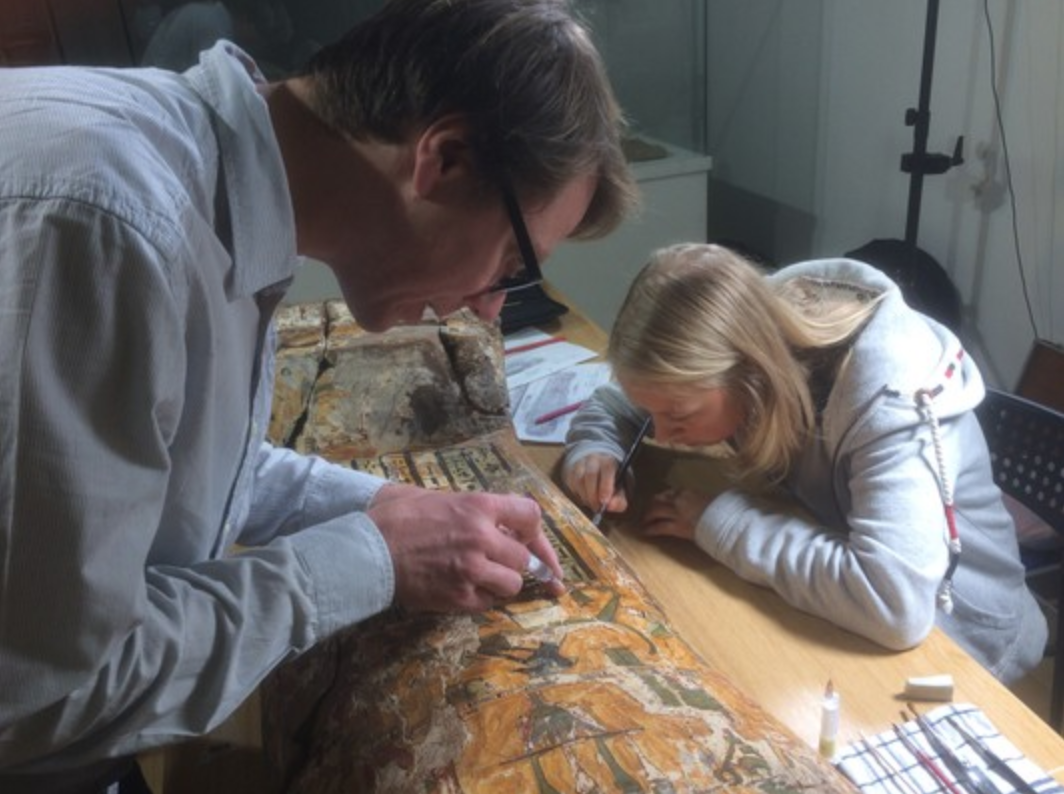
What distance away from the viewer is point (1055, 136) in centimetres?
227

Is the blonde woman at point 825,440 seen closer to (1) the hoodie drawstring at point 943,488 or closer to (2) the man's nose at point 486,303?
(1) the hoodie drawstring at point 943,488

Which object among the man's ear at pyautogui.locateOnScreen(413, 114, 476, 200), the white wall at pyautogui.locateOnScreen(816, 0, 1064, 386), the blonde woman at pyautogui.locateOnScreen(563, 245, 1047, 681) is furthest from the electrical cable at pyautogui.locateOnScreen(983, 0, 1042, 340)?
the man's ear at pyautogui.locateOnScreen(413, 114, 476, 200)

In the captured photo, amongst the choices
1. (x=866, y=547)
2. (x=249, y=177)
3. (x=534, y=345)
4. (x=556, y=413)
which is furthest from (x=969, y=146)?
(x=249, y=177)

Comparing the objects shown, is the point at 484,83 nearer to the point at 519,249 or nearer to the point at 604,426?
the point at 519,249

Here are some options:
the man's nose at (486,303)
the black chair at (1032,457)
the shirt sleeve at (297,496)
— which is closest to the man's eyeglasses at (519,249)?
the man's nose at (486,303)

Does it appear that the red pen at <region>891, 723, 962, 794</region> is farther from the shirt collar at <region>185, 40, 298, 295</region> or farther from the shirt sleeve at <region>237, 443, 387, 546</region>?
the shirt collar at <region>185, 40, 298, 295</region>

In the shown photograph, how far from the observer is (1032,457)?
4.50 feet

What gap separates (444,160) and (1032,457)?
3.56 feet

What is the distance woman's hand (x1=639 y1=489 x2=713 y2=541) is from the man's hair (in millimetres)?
632

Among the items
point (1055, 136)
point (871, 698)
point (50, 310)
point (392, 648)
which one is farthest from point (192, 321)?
point (1055, 136)

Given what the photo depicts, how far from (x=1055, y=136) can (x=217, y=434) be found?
226cm

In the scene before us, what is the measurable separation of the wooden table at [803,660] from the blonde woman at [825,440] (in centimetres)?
3

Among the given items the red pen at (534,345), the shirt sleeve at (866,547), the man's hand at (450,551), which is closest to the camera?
the man's hand at (450,551)

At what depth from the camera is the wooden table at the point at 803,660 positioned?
929mm
